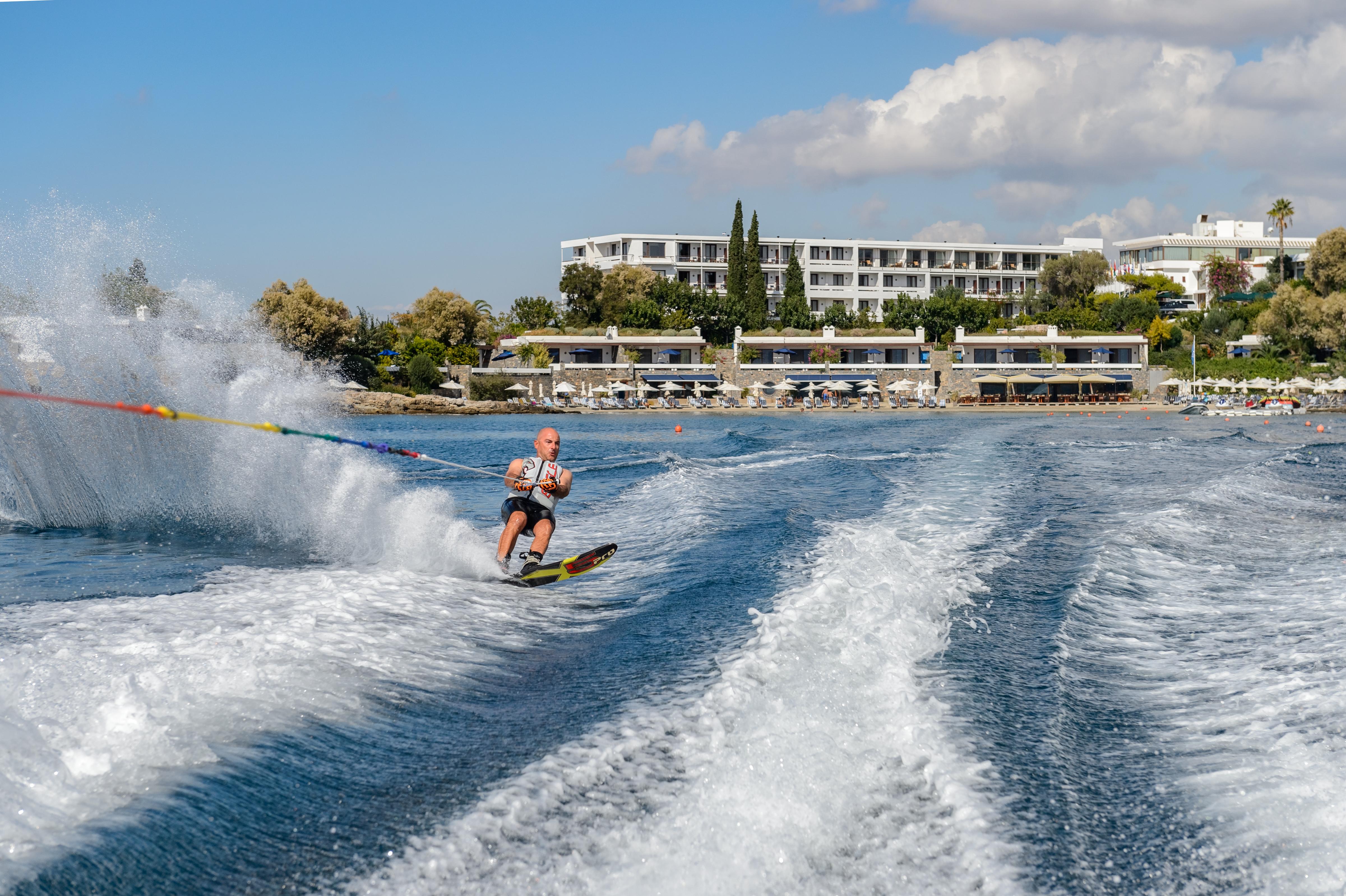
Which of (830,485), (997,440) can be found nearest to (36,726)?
(830,485)

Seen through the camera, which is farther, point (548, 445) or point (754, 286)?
point (754, 286)

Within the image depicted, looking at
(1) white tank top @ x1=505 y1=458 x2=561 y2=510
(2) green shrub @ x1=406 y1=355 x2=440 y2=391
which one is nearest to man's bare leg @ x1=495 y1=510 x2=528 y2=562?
(1) white tank top @ x1=505 y1=458 x2=561 y2=510

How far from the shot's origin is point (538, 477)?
984cm

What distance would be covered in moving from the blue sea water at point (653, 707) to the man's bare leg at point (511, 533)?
25cm

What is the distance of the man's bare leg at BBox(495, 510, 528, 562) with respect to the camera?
32.1 ft

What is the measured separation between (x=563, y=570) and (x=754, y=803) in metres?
5.57

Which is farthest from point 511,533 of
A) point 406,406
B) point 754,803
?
point 406,406

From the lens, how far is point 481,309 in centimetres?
8862

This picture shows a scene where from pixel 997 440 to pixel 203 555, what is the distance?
88.5ft

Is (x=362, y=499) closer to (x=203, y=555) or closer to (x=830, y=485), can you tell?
(x=203, y=555)

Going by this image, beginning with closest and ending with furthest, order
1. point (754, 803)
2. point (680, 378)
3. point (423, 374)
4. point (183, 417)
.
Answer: point (754, 803), point (183, 417), point (423, 374), point (680, 378)

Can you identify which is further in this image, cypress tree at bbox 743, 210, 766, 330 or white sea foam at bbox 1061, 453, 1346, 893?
cypress tree at bbox 743, 210, 766, 330

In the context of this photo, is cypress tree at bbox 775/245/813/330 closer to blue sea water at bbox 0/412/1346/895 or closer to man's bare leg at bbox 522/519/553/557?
blue sea water at bbox 0/412/1346/895

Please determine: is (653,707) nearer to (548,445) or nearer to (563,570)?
(563,570)
